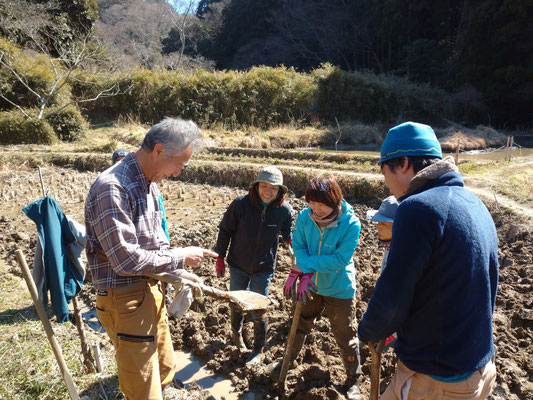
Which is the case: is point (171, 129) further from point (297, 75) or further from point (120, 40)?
point (120, 40)

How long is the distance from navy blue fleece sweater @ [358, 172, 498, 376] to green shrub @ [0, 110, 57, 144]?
1698 cm

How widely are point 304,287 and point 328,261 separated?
0.26m

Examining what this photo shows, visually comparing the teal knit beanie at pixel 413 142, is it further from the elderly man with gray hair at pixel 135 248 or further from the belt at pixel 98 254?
the belt at pixel 98 254

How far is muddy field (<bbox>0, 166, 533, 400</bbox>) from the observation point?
9.87 ft

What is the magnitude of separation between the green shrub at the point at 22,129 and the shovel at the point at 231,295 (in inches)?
622

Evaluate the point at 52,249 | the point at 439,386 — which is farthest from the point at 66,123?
the point at 439,386

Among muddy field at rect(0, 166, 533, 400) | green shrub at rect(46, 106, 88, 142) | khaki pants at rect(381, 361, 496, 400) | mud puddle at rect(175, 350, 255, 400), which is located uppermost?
green shrub at rect(46, 106, 88, 142)

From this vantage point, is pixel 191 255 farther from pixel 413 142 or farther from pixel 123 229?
pixel 413 142

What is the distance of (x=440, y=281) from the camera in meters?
1.33

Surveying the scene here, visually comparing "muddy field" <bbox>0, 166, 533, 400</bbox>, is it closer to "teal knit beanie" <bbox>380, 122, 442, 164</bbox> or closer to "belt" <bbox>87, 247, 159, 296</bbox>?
"belt" <bbox>87, 247, 159, 296</bbox>

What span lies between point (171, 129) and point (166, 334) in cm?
141

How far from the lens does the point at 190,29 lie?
120ft

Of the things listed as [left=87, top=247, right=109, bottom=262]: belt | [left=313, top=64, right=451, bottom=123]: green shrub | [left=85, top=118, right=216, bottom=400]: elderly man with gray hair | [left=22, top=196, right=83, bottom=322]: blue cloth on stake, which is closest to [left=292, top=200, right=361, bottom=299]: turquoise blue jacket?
[left=85, top=118, right=216, bottom=400]: elderly man with gray hair

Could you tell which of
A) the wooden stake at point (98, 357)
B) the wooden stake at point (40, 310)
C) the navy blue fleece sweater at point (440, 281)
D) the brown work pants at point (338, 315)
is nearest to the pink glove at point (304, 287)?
the brown work pants at point (338, 315)
